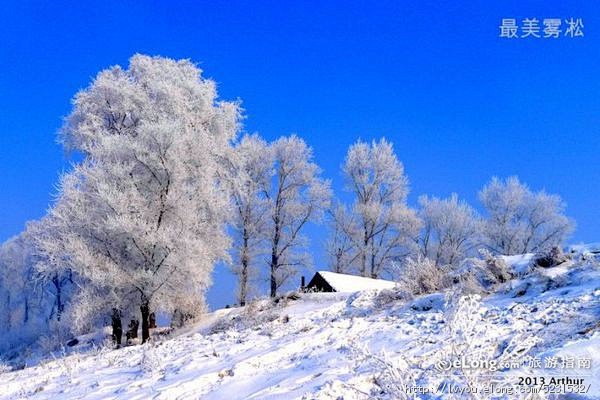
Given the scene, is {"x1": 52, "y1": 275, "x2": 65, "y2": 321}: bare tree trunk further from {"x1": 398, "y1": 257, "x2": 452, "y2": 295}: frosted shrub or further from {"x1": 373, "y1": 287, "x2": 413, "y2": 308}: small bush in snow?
{"x1": 398, "y1": 257, "x2": 452, "y2": 295}: frosted shrub

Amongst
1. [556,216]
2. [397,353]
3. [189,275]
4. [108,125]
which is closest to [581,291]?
[397,353]

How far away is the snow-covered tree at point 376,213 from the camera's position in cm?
3547

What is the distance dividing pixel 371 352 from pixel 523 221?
3866cm

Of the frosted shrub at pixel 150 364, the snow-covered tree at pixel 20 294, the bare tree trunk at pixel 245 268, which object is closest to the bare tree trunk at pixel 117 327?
the bare tree trunk at pixel 245 268

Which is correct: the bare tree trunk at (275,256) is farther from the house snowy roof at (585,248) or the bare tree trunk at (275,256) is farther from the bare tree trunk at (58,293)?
the house snowy roof at (585,248)

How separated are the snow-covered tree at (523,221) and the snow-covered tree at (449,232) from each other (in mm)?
1281

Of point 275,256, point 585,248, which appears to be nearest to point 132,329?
point 275,256

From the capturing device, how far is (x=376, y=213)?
3516cm

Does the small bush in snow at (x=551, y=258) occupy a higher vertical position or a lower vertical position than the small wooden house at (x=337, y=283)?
lower

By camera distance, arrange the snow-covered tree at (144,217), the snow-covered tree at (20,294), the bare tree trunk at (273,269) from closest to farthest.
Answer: the snow-covered tree at (144,217), the bare tree trunk at (273,269), the snow-covered tree at (20,294)

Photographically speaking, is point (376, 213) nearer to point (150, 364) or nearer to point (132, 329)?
point (132, 329)

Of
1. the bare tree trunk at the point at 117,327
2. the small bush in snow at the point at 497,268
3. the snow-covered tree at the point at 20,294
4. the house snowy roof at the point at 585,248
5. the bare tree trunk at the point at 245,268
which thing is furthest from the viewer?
the snow-covered tree at the point at 20,294

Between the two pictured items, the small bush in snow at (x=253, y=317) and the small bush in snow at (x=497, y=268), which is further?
the small bush in snow at (x=253, y=317)

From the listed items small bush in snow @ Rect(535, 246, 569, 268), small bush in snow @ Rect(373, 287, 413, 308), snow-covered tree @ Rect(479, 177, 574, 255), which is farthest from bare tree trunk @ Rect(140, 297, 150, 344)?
snow-covered tree @ Rect(479, 177, 574, 255)
